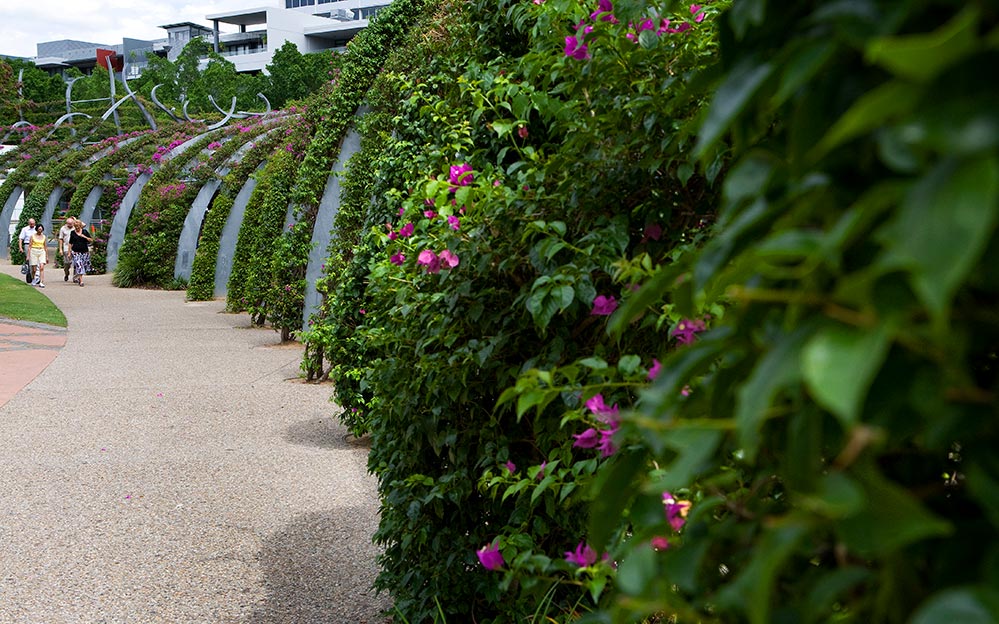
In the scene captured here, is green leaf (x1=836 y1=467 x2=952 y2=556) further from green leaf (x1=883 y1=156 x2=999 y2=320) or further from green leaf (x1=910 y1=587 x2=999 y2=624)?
green leaf (x1=883 y1=156 x2=999 y2=320)

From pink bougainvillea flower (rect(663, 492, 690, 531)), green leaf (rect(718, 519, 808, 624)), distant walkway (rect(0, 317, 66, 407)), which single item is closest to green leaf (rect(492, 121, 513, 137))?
pink bougainvillea flower (rect(663, 492, 690, 531))

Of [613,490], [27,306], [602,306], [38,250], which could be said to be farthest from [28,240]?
[613,490]

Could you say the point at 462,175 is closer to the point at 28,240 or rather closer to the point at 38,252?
the point at 38,252

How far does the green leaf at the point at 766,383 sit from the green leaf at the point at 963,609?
126 mm

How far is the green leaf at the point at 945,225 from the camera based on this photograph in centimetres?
46

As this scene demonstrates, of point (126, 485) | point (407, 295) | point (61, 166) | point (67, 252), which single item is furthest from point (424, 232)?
point (61, 166)

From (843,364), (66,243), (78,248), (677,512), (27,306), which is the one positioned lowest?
(27,306)

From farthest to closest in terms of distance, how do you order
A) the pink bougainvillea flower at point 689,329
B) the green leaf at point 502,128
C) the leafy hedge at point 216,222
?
the leafy hedge at point 216,222, the green leaf at point 502,128, the pink bougainvillea flower at point 689,329

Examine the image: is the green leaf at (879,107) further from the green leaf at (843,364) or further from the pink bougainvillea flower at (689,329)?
the pink bougainvillea flower at (689,329)

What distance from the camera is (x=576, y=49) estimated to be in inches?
100.0

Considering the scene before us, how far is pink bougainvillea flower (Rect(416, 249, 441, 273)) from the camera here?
2.86 m

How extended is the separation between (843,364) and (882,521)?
0.37 feet

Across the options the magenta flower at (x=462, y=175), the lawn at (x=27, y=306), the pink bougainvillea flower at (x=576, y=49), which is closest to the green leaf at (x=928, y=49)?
the pink bougainvillea flower at (x=576, y=49)

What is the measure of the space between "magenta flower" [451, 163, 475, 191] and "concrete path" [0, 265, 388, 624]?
6.22 feet
